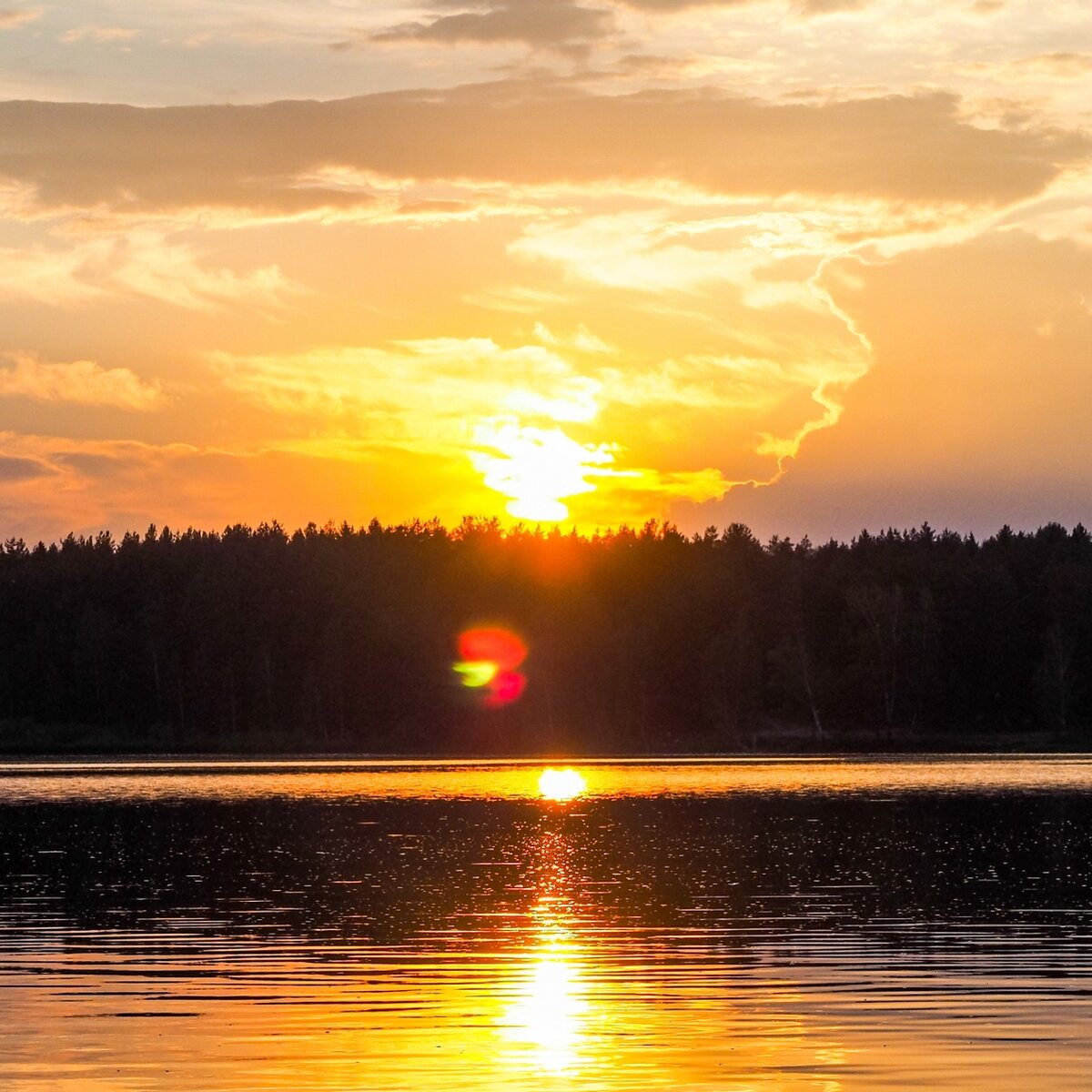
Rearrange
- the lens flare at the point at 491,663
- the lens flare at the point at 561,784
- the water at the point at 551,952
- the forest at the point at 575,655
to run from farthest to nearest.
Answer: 1. the lens flare at the point at 491,663
2. the forest at the point at 575,655
3. the lens flare at the point at 561,784
4. the water at the point at 551,952

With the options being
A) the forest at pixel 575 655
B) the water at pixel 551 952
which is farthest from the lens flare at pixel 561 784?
the forest at pixel 575 655

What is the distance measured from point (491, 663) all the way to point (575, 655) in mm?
9526

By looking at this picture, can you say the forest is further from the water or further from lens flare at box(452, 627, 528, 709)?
the water

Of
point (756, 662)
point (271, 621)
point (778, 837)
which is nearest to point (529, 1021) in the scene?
point (778, 837)

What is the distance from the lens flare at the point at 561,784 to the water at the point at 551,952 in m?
18.1

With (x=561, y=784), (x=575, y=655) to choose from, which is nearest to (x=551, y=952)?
(x=561, y=784)

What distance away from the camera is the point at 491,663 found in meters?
164

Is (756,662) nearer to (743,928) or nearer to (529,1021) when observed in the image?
(743,928)

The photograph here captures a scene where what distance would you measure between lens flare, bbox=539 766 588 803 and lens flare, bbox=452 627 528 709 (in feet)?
123

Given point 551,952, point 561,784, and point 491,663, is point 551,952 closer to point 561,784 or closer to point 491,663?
point 561,784

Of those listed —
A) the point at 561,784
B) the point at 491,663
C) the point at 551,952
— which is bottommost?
the point at 561,784

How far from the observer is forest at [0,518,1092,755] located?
5797 inches

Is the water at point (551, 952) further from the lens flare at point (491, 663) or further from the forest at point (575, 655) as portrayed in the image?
the lens flare at point (491, 663)

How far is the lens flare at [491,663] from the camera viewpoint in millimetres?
160750
